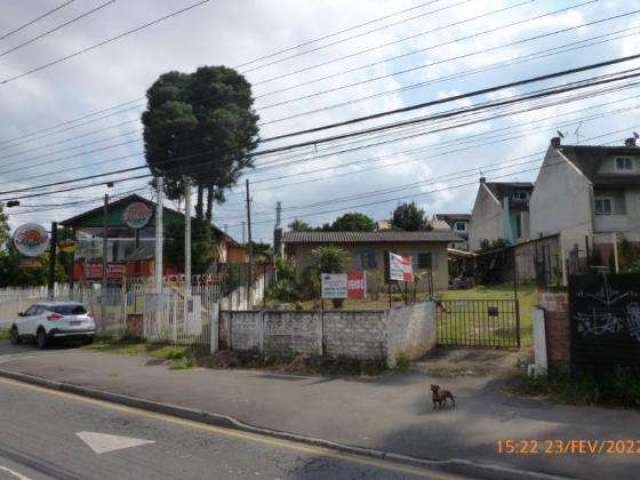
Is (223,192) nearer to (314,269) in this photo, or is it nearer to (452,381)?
(314,269)

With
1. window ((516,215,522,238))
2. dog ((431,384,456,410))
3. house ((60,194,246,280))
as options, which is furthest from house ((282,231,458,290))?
dog ((431,384,456,410))

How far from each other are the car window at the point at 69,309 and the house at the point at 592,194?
26.0m

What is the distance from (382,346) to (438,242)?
1983cm

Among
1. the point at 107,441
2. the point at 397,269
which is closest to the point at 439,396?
the point at 107,441

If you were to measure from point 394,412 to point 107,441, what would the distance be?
13.4 ft

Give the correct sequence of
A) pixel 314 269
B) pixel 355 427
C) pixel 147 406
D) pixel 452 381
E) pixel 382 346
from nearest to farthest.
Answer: pixel 355 427 → pixel 147 406 → pixel 452 381 → pixel 382 346 → pixel 314 269

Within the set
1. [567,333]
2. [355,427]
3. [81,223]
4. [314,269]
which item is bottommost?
[355,427]

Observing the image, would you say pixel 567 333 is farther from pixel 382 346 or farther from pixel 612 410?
pixel 382 346

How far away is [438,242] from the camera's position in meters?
31.1

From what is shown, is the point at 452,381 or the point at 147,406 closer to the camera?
the point at 147,406

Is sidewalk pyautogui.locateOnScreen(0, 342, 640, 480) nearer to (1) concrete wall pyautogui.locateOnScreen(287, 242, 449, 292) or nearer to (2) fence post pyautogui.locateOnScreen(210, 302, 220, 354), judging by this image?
(2) fence post pyautogui.locateOnScreen(210, 302, 220, 354)

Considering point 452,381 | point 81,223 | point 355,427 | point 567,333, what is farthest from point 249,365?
point 81,223

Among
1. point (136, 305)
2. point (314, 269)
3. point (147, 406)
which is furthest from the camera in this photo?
point (314, 269)

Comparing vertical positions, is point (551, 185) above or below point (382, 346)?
above
